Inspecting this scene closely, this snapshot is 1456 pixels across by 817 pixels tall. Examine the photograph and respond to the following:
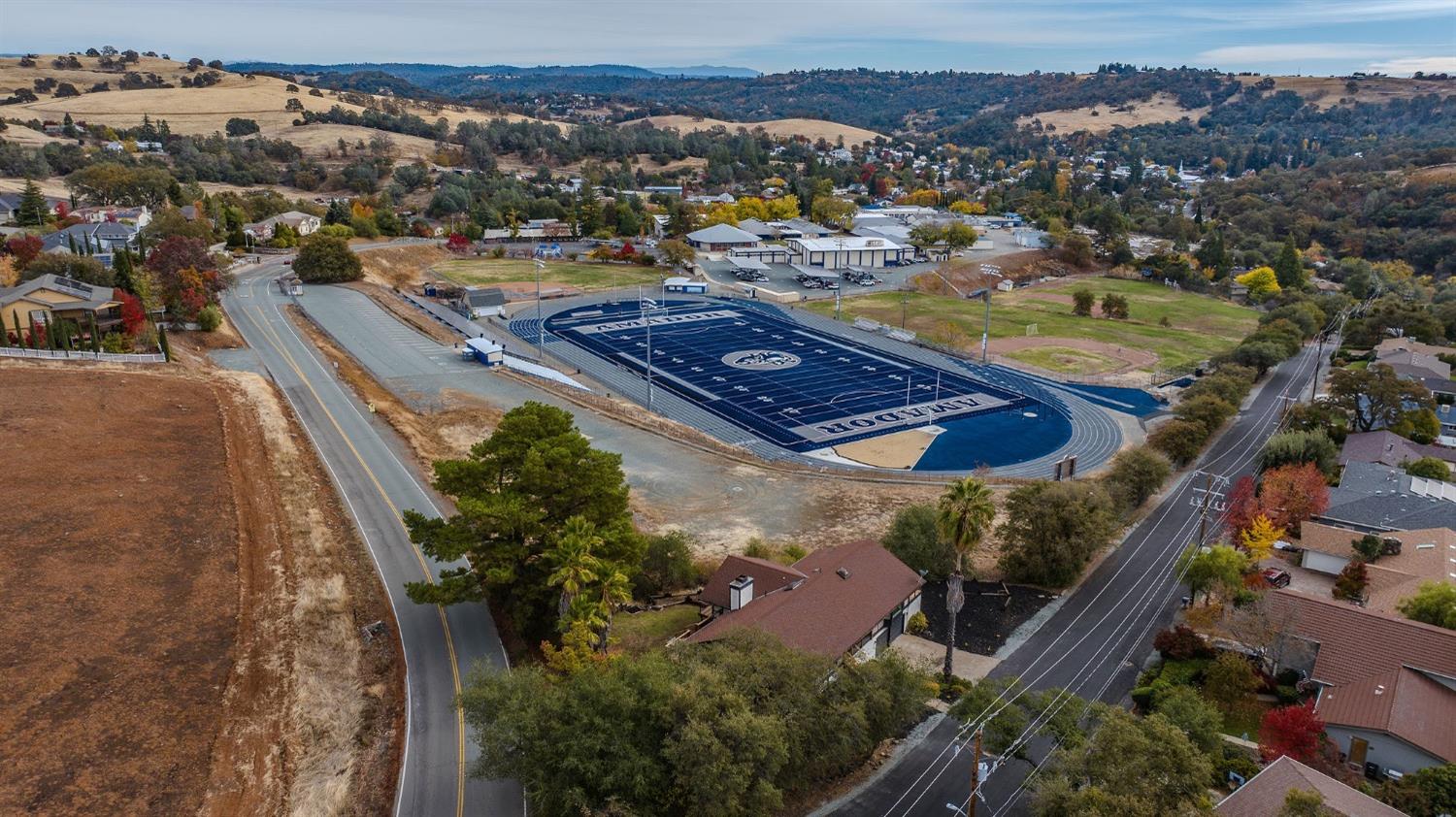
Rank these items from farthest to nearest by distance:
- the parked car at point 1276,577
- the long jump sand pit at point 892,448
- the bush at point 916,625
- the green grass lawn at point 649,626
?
the long jump sand pit at point 892,448
the parked car at point 1276,577
the bush at point 916,625
the green grass lawn at point 649,626

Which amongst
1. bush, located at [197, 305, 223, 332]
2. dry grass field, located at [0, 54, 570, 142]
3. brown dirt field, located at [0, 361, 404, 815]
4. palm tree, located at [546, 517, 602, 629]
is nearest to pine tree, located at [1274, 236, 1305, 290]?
palm tree, located at [546, 517, 602, 629]

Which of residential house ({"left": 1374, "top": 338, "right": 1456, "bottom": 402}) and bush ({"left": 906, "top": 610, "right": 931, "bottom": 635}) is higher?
residential house ({"left": 1374, "top": 338, "right": 1456, "bottom": 402})

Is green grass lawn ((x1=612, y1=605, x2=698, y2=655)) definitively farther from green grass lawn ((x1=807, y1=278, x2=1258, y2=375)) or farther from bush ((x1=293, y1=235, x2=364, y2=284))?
bush ((x1=293, y1=235, x2=364, y2=284))

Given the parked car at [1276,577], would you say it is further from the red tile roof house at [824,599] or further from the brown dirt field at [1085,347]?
the brown dirt field at [1085,347]

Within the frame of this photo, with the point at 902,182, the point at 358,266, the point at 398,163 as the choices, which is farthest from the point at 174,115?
the point at 902,182

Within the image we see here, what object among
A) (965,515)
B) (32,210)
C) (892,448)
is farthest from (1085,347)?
(32,210)

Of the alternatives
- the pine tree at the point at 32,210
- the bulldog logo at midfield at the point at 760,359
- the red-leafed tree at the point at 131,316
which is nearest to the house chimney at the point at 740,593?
the bulldog logo at midfield at the point at 760,359

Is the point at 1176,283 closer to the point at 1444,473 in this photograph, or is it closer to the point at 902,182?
the point at 1444,473

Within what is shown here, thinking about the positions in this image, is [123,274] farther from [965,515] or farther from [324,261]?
[965,515]
